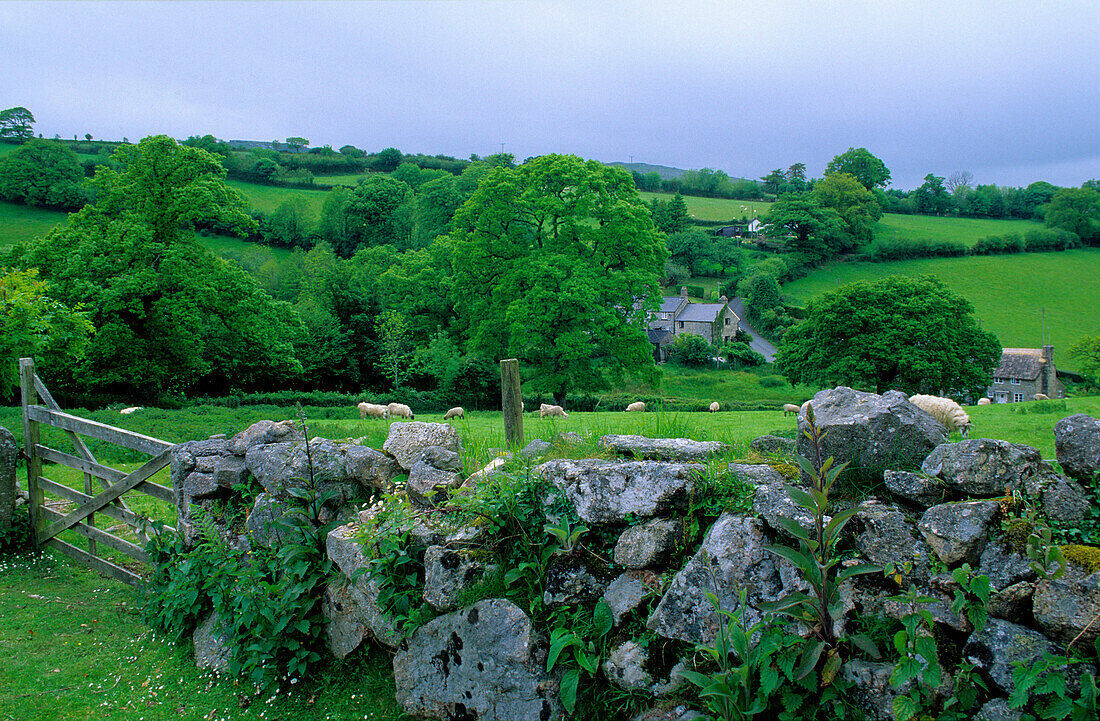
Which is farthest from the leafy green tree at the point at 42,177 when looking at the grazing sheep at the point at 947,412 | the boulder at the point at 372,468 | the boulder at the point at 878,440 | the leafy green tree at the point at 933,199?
the leafy green tree at the point at 933,199

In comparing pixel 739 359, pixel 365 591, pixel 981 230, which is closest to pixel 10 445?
pixel 365 591

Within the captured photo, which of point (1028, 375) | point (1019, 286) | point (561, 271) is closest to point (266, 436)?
point (561, 271)

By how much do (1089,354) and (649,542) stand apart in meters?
68.7

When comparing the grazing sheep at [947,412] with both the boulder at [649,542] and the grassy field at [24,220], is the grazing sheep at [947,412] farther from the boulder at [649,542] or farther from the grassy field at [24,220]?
the grassy field at [24,220]

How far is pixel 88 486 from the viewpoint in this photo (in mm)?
8758

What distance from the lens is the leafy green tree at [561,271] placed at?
28594 mm

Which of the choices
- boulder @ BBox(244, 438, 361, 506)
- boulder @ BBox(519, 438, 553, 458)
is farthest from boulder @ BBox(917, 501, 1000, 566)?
boulder @ BBox(244, 438, 361, 506)

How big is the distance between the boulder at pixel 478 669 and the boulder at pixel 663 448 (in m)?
1.58

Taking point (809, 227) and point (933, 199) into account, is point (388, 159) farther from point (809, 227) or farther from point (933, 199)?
point (933, 199)

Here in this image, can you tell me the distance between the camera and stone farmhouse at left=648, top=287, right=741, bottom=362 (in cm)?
7050

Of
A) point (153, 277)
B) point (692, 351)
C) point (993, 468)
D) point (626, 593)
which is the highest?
point (153, 277)

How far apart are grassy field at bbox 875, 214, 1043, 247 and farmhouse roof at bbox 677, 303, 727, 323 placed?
114 ft

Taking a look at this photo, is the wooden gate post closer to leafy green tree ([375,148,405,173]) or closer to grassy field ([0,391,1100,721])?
grassy field ([0,391,1100,721])

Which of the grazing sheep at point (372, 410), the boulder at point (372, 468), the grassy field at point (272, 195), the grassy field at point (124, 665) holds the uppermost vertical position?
the grassy field at point (272, 195)
